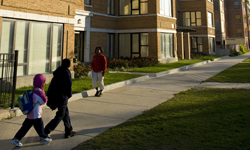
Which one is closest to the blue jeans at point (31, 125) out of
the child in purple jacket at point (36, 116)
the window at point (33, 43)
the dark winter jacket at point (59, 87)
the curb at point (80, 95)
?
the child in purple jacket at point (36, 116)

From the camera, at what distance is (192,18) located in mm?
34531

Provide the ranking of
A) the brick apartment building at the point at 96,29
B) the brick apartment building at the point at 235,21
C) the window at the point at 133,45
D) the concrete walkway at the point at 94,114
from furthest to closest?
the brick apartment building at the point at 235,21 → the window at the point at 133,45 → the brick apartment building at the point at 96,29 → the concrete walkway at the point at 94,114

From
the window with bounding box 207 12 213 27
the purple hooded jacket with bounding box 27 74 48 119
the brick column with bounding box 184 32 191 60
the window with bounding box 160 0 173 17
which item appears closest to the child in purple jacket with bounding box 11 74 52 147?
the purple hooded jacket with bounding box 27 74 48 119

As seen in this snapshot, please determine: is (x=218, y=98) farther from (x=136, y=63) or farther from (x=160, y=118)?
(x=136, y=63)

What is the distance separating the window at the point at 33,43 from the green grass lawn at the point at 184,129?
21.1 feet

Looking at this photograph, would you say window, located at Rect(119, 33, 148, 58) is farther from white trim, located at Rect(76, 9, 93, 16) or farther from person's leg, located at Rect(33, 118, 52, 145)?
person's leg, located at Rect(33, 118, 52, 145)

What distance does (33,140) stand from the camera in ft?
15.3

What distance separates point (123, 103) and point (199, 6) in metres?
30.2

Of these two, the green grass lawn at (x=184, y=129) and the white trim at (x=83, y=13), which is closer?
the green grass lawn at (x=184, y=129)

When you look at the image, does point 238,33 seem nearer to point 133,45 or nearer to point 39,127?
point 133,45

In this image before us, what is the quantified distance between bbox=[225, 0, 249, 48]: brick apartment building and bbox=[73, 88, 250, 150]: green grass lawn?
60274 millimetres

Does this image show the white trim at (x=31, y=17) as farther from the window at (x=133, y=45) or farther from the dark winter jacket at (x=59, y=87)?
the window at (x=133, y=45)

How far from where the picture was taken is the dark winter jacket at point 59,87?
15.4ft

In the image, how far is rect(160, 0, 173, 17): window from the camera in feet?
71.2
